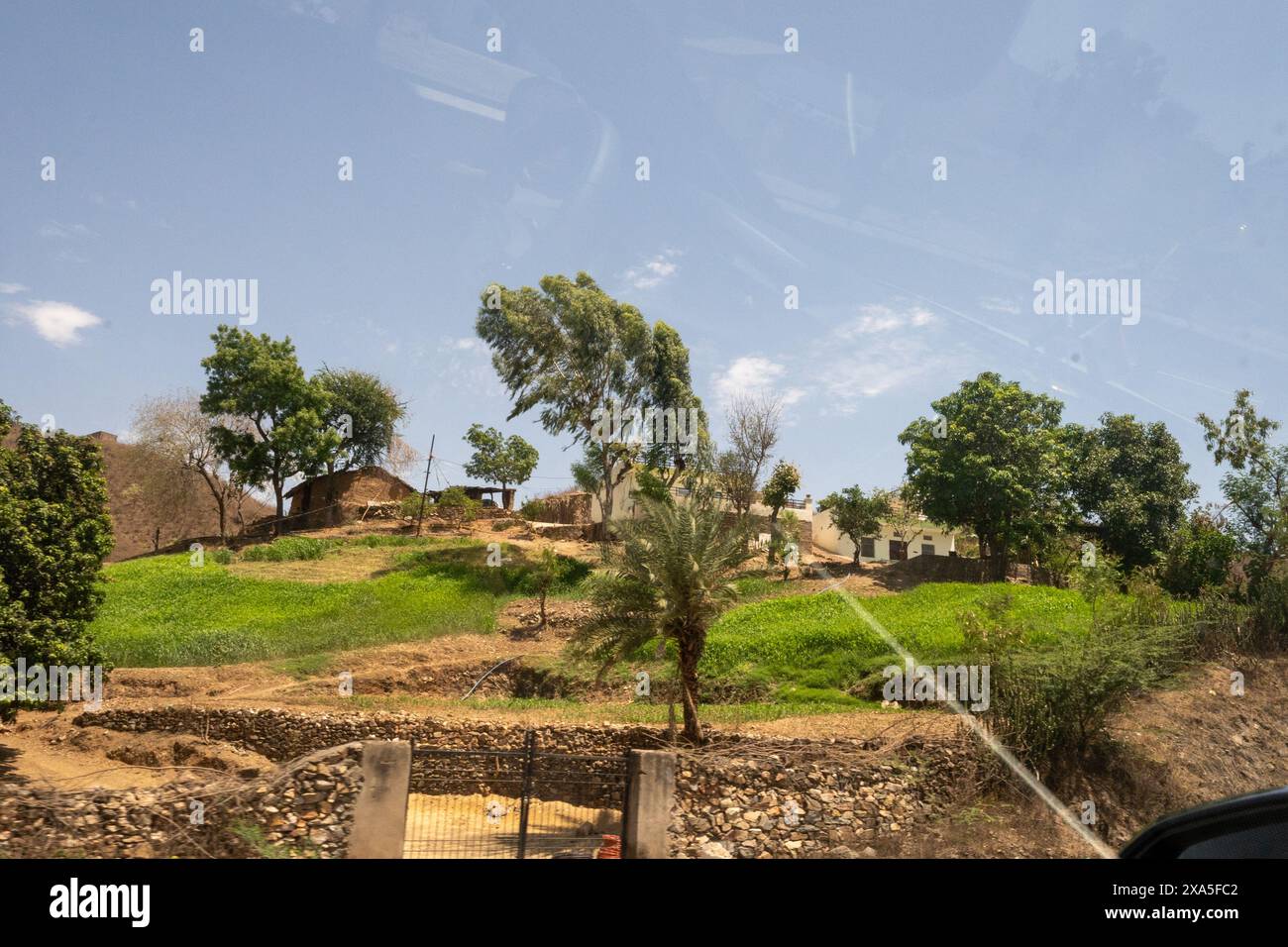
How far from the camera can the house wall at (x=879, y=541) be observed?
183 feet

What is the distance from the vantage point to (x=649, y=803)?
1240cm

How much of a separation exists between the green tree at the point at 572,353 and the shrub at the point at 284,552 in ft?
39.6

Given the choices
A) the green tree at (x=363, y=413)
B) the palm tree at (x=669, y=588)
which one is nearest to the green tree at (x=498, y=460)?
the green tree at (x=363, y=413)

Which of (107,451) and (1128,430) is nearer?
(1128,430)

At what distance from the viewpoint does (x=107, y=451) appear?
5153cm

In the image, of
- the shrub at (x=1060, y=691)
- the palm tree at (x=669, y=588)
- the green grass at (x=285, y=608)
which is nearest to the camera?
the shrub at (x=1060, y=691)

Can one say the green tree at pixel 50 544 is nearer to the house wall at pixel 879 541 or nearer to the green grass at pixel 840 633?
the green grass at pixel 840 633

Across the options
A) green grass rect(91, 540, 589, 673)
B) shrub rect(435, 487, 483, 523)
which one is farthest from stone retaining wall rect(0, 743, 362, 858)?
shrub rect(435, 487, 483, 523)

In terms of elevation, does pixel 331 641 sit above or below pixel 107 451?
below
